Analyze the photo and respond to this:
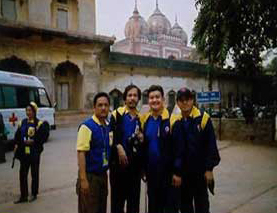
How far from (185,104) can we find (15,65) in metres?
16.5

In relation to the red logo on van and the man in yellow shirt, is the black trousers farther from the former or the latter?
the red logo on van

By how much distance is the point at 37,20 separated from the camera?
67.4ft

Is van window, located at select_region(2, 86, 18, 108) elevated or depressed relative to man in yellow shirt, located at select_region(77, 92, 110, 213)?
elevated

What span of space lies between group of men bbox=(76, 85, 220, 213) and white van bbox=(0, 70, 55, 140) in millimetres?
7887

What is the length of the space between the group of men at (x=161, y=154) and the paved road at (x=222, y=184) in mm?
1302

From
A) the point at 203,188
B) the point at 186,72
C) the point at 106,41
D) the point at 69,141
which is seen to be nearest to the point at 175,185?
the point at 203,188

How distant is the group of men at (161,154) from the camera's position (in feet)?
12.2

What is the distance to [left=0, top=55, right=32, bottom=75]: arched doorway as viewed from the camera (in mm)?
18092

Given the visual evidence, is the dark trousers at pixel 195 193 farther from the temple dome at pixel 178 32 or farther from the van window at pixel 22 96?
the temple dome at pixel 178 32

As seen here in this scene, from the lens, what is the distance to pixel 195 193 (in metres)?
3.86

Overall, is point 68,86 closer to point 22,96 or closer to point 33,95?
point 33,95

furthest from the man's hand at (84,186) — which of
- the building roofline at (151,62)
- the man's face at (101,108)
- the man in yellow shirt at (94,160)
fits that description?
the building roofline at (151,62)

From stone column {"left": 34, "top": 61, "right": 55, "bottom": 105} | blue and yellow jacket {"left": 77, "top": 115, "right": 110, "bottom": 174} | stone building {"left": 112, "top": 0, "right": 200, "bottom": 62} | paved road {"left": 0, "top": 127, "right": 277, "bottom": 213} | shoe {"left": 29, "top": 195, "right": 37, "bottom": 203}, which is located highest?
stone building {"left": 112, "top": 0, "right": 200, "bottom": 62}

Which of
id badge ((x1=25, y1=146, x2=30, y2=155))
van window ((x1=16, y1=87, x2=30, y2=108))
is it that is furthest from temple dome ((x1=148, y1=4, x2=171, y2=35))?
id badge ((x1=25, y1=146, x2=30, y2=155))
